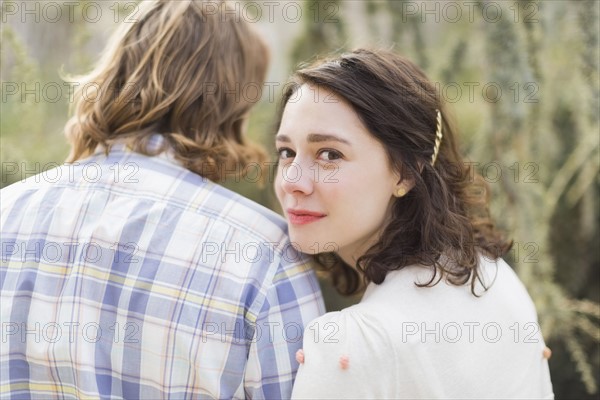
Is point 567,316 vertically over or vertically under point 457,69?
under

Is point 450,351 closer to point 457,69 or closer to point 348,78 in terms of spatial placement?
point 348,78

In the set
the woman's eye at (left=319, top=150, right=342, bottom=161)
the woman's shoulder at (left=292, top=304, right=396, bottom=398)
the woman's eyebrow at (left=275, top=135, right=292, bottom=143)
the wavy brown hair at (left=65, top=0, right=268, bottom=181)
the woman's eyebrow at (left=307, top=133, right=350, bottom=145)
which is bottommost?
the woman's shoulder at (left=292, top=304, right=396, bottom=398)

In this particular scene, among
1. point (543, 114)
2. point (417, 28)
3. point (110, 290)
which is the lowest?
point (110, 290)

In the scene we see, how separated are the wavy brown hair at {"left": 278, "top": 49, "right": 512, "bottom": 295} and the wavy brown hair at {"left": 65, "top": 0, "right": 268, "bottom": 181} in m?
0.17

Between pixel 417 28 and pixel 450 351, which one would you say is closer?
pixel 450 351

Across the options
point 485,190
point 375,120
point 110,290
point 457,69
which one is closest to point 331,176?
point 375,120

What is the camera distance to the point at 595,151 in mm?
2186

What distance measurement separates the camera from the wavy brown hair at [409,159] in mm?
1370

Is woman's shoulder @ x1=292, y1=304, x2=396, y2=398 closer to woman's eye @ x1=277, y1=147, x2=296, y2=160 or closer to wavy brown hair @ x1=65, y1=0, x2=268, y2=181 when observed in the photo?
woman's eye @ x1=277, y1=147, x2=296, y2=160

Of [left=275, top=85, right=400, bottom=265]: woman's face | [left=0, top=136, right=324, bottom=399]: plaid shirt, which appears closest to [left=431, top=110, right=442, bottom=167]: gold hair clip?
[left=275, top=85, right=400, bottom=265]: woman's face

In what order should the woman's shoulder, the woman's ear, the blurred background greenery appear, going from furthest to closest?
1. the blurred background greenery
2. the woman's ear
3. the woman's shoulder

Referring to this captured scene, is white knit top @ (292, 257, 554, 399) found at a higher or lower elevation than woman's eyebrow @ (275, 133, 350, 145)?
lower

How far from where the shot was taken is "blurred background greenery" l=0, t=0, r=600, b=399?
79.4 inches

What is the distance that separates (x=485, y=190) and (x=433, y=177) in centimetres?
37
